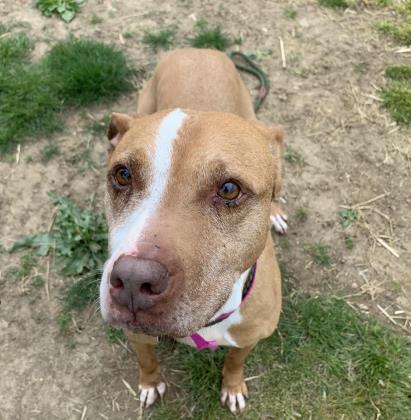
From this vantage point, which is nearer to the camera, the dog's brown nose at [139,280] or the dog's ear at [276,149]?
the dog's brown nose at [139,280]

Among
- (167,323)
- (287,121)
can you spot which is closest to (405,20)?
(287,121)

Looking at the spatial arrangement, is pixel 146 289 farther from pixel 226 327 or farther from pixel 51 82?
pixel 51 82

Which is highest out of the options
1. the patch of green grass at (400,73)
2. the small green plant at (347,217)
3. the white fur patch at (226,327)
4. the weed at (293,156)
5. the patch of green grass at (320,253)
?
the white fur patch at (226,327)

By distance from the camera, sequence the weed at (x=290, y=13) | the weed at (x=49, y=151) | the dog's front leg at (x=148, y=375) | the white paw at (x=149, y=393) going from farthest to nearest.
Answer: the weed at (x=290, y=13) → the weed at (x=49, y=151) → the white paw at (x=149, y=393) → the dog's front leg at (x=148, y=375)

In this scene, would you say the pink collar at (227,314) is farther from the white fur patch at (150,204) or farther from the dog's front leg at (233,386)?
the white fur patch at (150,204)

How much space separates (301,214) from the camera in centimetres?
474

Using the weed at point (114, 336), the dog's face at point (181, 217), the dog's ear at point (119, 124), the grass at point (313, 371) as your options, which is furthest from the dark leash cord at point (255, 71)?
the dog's face at point (181, 217)

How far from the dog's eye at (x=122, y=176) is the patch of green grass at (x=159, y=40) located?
146 inches

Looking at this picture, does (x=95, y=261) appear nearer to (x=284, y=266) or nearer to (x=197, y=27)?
(x=284, y=266)

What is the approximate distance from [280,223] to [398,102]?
6.86 feet

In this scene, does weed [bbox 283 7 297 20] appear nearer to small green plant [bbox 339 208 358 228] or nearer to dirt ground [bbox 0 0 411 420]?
dirt ground [bbox 0 0 411 420]

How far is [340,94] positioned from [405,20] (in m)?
1.49

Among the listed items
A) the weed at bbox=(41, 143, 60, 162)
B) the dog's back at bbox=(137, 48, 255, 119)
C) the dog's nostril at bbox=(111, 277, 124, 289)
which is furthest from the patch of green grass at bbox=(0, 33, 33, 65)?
the dog's nostril at bbox=(111, 277, 124, 289)

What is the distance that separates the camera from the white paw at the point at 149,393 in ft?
12.6
